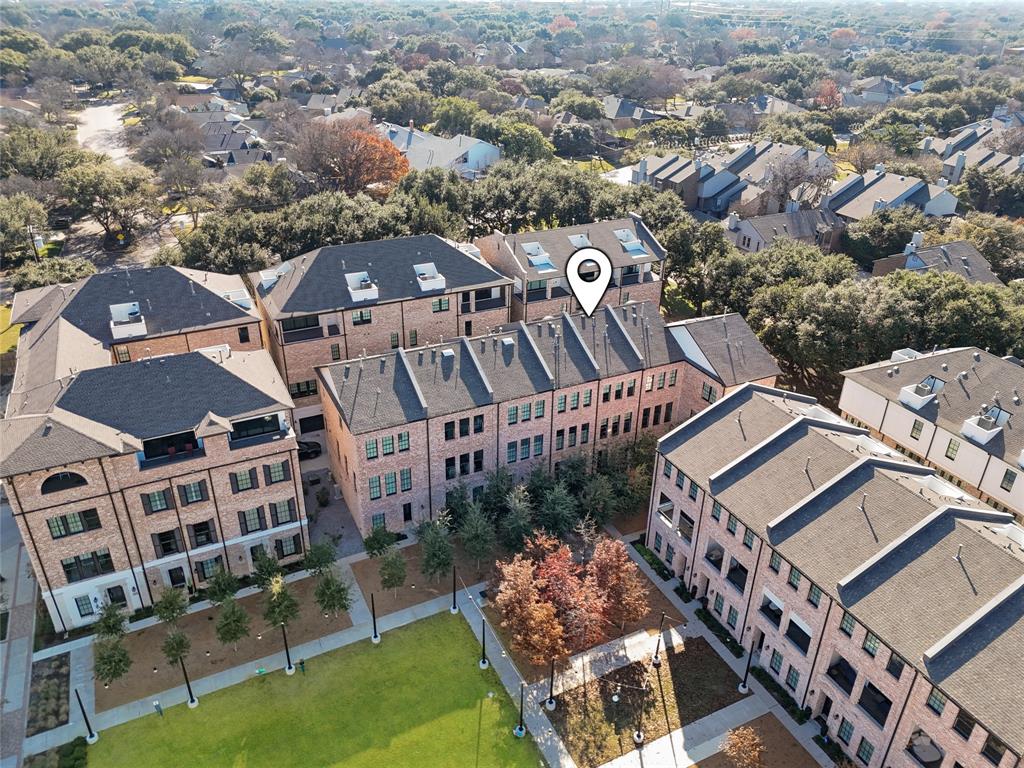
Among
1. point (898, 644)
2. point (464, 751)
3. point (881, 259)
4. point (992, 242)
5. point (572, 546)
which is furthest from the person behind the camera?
point (881, 259)

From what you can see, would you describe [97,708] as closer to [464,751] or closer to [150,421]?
[150,421]

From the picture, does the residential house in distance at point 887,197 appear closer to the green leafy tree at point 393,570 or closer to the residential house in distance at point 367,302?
the residential house in distance at point 367,302

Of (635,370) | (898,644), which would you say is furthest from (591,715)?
(635,370)

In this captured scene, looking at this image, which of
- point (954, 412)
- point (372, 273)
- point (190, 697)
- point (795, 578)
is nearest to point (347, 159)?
point (372, 273)

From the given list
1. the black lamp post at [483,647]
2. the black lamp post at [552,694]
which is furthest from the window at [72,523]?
the black lamp post at [552,694]

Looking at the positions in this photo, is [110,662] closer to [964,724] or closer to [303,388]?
[303,388]

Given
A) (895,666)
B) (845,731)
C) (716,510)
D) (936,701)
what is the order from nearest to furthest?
(936,701) → (895,666) → (845,731) → (716,510)
